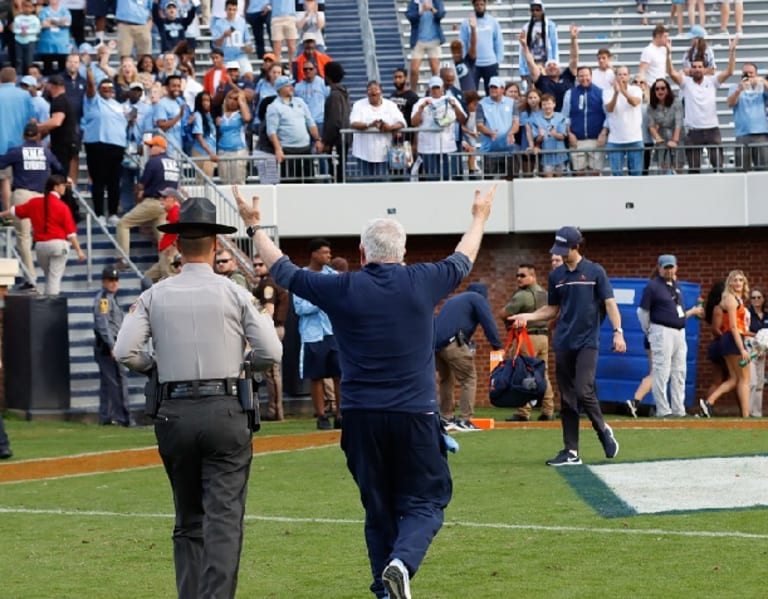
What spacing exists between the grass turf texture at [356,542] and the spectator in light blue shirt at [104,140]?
8745mm

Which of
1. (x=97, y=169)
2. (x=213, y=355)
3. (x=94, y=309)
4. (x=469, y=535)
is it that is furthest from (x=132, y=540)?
(x=97, y=169)

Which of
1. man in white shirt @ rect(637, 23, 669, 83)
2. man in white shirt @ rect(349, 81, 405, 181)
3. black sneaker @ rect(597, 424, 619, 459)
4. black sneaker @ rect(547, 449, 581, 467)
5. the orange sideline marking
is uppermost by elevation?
man in white shirt @ rect(637, 23, 669, 83)

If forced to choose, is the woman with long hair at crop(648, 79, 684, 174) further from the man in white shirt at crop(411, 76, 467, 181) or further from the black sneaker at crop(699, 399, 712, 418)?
the black sneaker at crop(699, 399, 712, 418)

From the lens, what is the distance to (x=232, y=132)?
2405 cm

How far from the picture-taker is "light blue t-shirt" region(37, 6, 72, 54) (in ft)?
83.6

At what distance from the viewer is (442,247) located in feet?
83.1

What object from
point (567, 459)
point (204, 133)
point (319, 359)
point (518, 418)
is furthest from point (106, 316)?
point (567, 459)

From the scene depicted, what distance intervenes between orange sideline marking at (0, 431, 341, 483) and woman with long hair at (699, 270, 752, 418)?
6.50 metres

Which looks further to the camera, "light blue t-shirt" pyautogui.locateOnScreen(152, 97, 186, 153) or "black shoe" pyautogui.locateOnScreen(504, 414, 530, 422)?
"light blue t-shirt" pyautogui.locateOnScreen(152, 97, 186, 153)

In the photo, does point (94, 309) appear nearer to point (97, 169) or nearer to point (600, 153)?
point (97, 169)

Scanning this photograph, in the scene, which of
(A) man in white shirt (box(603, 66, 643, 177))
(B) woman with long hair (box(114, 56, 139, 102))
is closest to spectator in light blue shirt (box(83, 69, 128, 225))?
(B) woman with long hair (box(114, 56, 139, 102))

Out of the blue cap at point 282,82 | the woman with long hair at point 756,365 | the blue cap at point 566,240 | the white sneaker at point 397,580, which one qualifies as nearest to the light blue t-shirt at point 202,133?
the blue cap at point 282,82

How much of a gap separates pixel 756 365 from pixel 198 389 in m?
15.9

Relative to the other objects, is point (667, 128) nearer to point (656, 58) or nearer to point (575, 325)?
point (656, 58)
